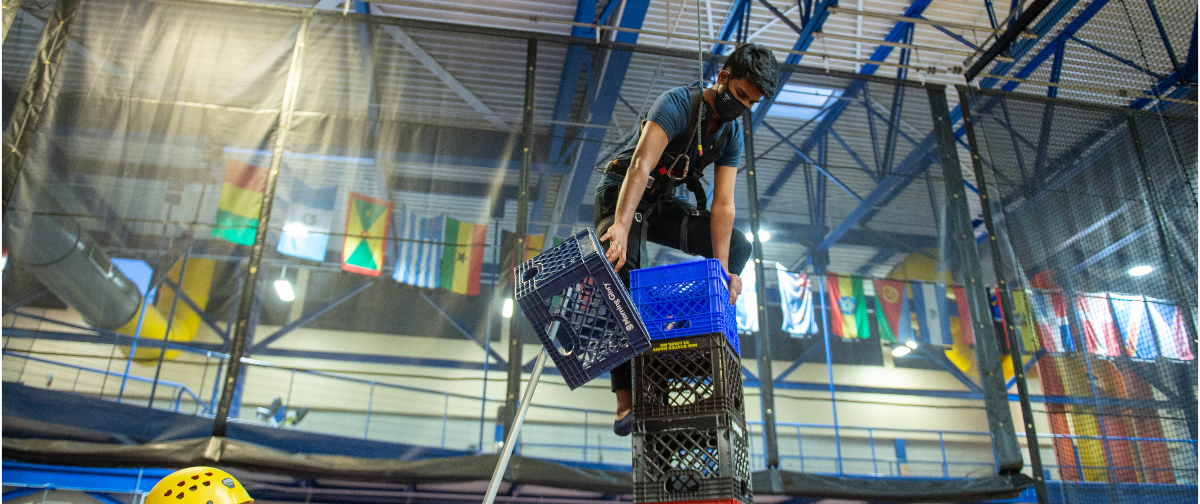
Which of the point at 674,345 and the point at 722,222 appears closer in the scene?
the point at 674,345

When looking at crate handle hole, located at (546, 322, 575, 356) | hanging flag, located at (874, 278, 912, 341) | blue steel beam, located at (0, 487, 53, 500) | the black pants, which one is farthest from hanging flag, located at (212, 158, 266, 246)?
hanging flag, located at (874, 278, 912, 341)

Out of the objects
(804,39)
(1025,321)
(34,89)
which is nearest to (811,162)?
(804,39)

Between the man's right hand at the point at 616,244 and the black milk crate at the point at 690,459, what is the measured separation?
0.57 m

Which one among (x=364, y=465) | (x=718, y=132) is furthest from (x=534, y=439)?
(x=718, y=132)

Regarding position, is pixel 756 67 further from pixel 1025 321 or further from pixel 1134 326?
pixel 1134 326

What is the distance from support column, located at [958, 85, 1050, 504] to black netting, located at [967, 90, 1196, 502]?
0.08 meters

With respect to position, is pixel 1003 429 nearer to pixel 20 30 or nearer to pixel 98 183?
pixel 98 183

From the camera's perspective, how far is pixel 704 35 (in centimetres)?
855

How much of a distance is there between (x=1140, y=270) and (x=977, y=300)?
1.66 metres

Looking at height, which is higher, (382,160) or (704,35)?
(704,35)

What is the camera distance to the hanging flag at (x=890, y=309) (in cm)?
598

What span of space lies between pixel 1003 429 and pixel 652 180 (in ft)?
13.4

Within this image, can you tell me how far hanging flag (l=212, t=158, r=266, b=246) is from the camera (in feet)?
17.6

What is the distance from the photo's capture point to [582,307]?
2.48 m
